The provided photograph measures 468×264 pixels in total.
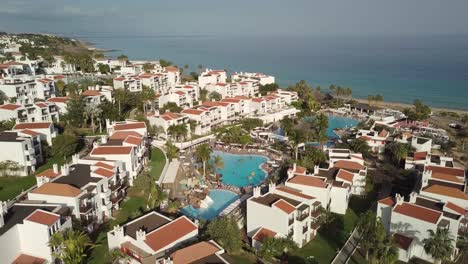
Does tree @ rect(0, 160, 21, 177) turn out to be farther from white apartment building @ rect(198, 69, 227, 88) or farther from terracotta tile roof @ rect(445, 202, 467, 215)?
white apartment building @ rect(198, 69, 227, 88)

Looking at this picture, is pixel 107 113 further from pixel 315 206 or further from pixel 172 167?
pixel 315 206

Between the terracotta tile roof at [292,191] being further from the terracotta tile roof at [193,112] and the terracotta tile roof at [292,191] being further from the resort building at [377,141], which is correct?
the terracotta tile roof at [193,112]

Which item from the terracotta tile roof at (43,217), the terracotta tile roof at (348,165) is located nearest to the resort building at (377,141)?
the terracotta tile roof at (348,165)

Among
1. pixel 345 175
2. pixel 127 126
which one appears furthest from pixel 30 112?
pixel 345 175

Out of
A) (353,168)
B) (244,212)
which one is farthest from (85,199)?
(353,168)

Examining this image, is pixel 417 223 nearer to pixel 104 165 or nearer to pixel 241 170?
pixel 241 170

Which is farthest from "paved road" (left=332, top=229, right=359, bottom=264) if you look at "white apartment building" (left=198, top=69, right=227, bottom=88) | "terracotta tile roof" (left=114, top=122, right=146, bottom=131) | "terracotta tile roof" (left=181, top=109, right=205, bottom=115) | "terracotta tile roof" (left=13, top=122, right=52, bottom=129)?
"white apartment building" (left=198, top=69, right=227, bottom=88)
